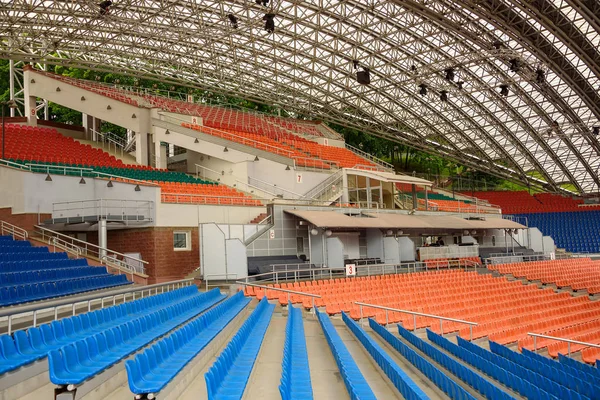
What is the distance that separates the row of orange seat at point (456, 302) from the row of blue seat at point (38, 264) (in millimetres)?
5158

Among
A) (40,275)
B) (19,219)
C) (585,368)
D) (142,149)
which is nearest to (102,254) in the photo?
(19,219)

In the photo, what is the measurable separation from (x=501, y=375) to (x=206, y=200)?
16689mm

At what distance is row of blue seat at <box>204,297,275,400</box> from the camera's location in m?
6.01

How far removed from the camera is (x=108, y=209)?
68.6 ft

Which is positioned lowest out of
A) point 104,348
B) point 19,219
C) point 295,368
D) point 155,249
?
point 295,368

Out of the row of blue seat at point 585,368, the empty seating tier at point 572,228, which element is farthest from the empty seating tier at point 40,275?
the empty seating tier at point 572,228

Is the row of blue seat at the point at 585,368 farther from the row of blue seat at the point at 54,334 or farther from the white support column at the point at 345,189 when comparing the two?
the white support column at the point at 345,189

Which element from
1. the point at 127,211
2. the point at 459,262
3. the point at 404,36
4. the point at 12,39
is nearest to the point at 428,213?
the point at 459,262

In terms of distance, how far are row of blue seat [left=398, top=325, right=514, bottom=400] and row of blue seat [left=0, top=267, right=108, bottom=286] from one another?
8.50m

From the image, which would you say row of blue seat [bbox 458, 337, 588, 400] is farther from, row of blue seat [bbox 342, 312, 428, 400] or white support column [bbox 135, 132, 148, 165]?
white support column [bbox 135, 132, 148, 165]

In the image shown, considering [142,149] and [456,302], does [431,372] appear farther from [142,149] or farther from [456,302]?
[142,149]

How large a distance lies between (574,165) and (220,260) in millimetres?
36452

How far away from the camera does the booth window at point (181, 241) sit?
21891mm

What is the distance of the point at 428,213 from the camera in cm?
3206
